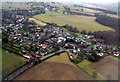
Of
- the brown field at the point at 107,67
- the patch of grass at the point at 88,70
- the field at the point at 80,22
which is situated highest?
the field at the point at 80,22

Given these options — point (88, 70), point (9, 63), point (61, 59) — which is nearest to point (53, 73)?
point (61, 59)

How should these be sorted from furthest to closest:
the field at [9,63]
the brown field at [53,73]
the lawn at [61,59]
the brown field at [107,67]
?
the lawn at [61,59]
the field at [9,63]
the brown field at [53,73]
the brown field at [107,67]

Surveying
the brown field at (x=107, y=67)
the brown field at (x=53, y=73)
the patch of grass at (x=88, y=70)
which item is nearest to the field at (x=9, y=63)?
the brown field at (x=53, y=73)

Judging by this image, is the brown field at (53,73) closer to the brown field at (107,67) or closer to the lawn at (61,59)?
the lawn at (61,59)

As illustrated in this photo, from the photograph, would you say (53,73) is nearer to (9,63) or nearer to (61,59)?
(61,59)

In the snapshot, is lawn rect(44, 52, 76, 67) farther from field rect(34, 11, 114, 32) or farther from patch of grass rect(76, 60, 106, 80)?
field rect(34, 11, 114, 32)
